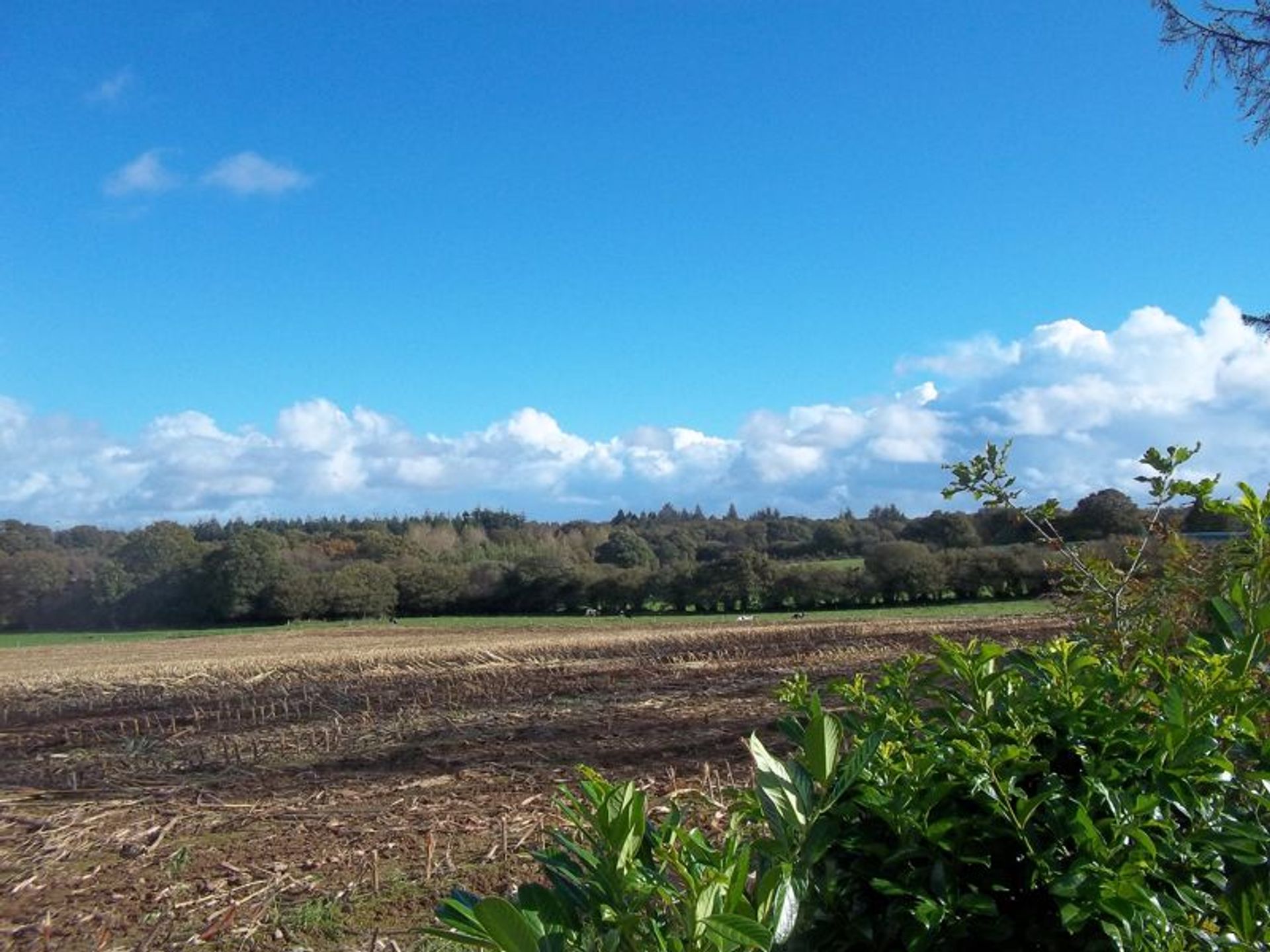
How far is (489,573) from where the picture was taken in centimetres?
5466

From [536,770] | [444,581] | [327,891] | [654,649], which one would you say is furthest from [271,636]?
[327,891]

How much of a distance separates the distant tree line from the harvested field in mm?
22976

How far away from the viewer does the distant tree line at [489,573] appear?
1716 inches

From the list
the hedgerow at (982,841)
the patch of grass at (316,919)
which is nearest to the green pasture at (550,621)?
the patch of grass at (316,919)

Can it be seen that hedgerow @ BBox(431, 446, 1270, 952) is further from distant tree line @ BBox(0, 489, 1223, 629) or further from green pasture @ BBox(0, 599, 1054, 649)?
distant tree line @ BBox(0, 489, 1223, 629)

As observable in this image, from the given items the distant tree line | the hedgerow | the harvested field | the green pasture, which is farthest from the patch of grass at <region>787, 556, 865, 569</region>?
the hedgerow

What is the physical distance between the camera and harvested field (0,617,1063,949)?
507cm

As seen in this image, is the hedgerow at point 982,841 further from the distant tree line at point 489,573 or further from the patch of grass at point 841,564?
the patch of grass at point 841,564

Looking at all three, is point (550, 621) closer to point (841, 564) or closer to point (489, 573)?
point (489, 573)

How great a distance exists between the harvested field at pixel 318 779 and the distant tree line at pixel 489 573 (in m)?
23.0

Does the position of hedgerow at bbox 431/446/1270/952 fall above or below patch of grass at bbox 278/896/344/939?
above

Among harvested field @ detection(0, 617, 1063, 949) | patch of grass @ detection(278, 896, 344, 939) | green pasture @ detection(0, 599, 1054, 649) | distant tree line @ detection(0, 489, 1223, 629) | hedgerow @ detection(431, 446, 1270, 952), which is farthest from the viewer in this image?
distant tree line @ detection(0, 489, 1223, 629)

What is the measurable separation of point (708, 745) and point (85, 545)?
78.8m

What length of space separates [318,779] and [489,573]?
46.5 metres
